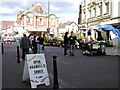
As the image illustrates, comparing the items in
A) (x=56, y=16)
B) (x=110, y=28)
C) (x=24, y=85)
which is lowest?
(x=24, y=85)

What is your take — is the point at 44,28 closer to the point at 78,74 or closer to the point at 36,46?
the point at 36,46

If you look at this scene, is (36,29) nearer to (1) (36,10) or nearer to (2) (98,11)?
(1) (36,10)

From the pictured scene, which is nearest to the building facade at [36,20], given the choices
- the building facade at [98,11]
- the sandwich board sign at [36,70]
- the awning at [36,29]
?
the awning at [36,29]

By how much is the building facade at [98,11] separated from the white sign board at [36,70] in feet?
84.8

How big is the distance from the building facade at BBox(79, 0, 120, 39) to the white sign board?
25.9m

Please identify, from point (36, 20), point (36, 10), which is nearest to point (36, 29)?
point (36, 20)

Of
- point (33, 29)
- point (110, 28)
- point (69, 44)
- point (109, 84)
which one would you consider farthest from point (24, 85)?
point (33, 29)

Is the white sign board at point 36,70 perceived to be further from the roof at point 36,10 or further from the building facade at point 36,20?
the roof at point 36,10

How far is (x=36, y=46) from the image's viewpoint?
22844mm

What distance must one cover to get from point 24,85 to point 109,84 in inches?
112

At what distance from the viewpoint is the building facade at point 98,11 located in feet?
132

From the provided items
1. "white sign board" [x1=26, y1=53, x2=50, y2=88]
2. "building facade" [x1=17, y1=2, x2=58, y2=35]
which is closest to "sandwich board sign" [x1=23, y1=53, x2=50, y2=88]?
"white sign board" [x1=26, y1=53, x2=50, y2=88]

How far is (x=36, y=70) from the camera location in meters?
8.97

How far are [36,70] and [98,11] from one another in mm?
38877
